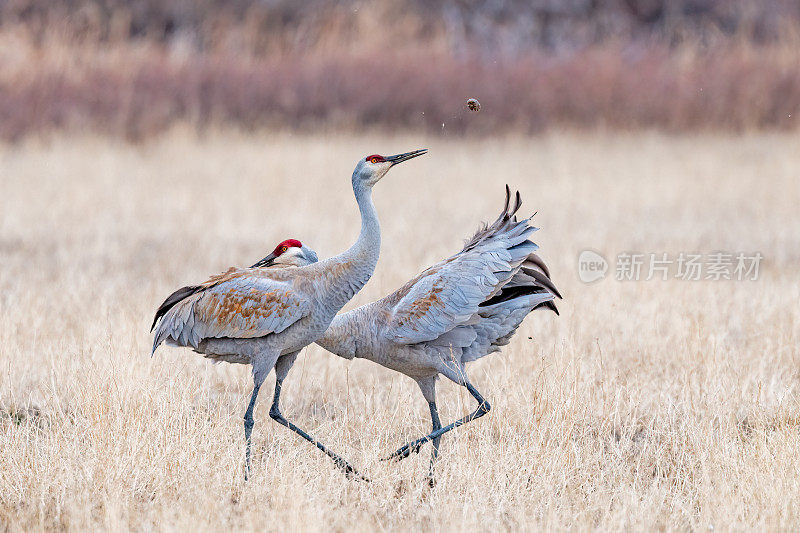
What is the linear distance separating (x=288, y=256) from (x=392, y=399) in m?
1.18

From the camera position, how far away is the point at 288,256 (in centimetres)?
520

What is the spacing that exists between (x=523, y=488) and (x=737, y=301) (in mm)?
3830

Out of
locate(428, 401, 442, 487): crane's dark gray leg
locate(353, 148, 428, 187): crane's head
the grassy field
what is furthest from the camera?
locate(428, 401, 442, 487): crane's dark gray leg

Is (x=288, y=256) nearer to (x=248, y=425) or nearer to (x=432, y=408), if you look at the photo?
(x=248, y=425)

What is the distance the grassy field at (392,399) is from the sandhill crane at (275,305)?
14.8 inches

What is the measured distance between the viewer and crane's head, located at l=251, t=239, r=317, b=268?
5.19 metres

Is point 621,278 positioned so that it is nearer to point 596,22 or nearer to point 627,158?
point 627,158

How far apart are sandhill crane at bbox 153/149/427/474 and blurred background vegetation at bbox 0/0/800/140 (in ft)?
36.1

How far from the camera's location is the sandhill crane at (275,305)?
4715mm

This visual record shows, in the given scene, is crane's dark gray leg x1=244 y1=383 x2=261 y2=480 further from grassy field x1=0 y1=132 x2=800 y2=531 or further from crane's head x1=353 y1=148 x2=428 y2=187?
crane's head x1=353 y1=148 x2=428 y2=187

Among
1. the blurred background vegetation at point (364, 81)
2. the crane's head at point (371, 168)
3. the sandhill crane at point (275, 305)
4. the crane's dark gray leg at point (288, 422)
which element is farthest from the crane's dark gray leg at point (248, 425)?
the blurred background vegetation at point (364, 81)

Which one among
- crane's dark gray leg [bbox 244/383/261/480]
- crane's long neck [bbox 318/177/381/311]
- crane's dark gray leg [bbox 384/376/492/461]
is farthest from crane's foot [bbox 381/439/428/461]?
crane's long neck [bbox 318/177/381/311]

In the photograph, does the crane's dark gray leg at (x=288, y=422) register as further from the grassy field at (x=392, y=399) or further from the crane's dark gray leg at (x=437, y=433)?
the crane's dark gray leg at (x=437, y=433)

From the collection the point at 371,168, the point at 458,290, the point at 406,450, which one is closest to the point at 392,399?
Answer: the point at 406,450
